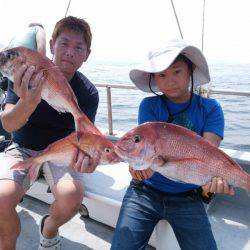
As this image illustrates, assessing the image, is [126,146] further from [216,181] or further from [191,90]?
[191,90]

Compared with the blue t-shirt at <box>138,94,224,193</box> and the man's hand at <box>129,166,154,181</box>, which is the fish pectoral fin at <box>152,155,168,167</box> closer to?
the man's hand at <box>129,166,154,181</box>

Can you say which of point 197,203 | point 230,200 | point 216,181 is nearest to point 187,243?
point 197,203

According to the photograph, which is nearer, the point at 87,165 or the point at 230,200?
the point at 87,165

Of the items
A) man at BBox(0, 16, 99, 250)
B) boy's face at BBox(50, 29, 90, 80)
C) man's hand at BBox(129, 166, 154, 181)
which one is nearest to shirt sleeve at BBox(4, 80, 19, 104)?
man at BBox(0, 16, 99, 250)

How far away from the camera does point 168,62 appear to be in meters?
2.30

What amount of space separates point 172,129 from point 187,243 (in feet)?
2.66

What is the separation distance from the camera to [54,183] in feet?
8.82

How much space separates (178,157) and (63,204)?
3.21 ft

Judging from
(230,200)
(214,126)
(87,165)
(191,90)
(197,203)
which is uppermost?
(191,90)

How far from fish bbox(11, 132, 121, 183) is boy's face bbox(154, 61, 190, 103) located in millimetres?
582

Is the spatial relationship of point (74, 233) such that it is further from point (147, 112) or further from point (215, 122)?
point (215, 122)

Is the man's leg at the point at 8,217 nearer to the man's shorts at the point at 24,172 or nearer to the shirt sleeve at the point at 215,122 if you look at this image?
the man's shorts at the point at 24,172

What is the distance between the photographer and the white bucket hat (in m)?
2.34

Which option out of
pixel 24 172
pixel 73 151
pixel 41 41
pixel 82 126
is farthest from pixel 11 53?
pixel 41 41
